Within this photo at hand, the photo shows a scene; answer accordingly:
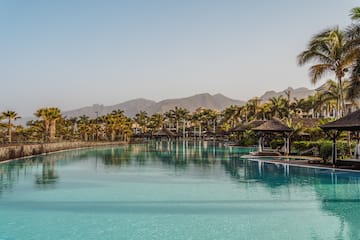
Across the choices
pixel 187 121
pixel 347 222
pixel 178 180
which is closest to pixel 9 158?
pixel 178 180

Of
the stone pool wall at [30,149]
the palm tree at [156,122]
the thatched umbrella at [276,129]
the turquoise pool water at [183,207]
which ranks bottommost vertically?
the turquoise pool water at [183,207]

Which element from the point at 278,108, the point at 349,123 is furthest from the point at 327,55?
the point at 278,108

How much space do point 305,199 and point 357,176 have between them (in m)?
6.32

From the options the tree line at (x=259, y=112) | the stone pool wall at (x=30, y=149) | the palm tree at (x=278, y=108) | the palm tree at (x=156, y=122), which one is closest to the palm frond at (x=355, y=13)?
the tree line at (x=259, y=112)

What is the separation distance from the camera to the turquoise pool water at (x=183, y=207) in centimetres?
787

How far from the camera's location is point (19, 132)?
51.8 metres

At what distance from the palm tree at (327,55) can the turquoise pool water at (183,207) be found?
7879 millimetres

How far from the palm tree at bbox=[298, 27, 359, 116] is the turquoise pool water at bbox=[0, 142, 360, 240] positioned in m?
7.88

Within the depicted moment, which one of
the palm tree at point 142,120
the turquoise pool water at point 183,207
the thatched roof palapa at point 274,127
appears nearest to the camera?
the turquoise pool water at point 183,207

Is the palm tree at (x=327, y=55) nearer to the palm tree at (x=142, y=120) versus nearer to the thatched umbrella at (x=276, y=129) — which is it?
the thatched umbrella at (x=276, y=129)

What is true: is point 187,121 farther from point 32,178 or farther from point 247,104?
point 32,178

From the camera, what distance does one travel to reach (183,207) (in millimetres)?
10406

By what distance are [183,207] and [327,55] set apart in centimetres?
1645

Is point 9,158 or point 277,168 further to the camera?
point 9,158
